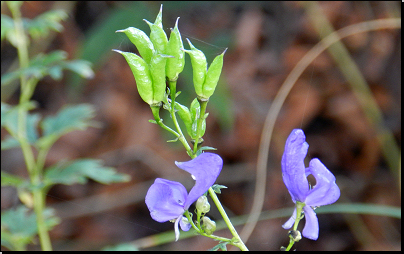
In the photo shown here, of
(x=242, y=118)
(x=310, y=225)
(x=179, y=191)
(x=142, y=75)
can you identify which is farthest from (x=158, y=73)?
(x=242, y=118)

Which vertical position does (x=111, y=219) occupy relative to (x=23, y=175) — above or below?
below

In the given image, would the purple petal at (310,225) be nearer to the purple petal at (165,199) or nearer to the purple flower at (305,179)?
the purple flower at (305,179)

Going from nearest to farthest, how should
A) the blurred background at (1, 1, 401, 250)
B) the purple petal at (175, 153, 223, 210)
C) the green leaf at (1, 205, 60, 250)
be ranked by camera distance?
the purple petal at (175, 153, 223, 210)
the green leaf at (1, 205, 60, 250)
the blurred background at (1, 1, 401, 250)

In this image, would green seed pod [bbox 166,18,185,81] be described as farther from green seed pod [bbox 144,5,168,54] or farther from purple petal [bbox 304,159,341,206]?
purple petal [bbox 304,159,341,206]

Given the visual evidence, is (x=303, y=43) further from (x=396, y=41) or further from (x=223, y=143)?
(x=223, y=143)

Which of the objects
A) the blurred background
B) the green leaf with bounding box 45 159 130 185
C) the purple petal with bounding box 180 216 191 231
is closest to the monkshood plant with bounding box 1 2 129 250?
the green leaf with bounding box 45 159 130 185

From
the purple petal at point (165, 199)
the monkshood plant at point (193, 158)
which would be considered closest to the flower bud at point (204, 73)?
the monkshood plant at point (193, 158)

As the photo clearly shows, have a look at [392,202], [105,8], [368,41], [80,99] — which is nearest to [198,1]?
[105,8]

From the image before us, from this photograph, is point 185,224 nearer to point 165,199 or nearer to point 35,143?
point 165,199
